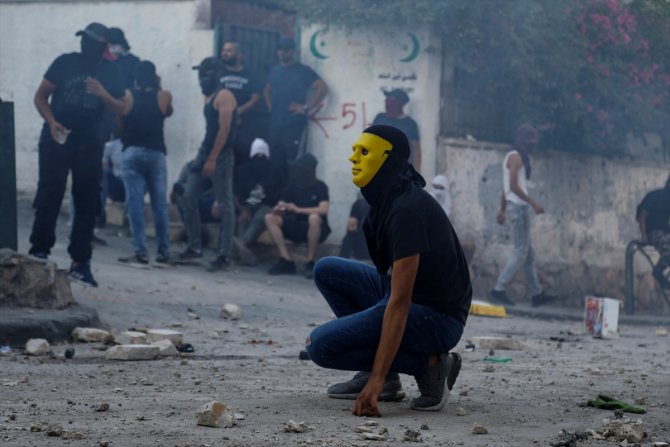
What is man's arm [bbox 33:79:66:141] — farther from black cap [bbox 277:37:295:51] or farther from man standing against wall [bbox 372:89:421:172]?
man standing against wall [bbox 372:89:421:172]

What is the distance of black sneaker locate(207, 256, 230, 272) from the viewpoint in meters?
13.0

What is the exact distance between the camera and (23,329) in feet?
25.6

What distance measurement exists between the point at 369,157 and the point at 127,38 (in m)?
11.6

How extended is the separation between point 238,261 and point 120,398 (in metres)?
8.61

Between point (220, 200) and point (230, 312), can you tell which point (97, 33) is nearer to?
point (230, 312)

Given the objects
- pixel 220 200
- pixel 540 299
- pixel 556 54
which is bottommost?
pixel 540 299

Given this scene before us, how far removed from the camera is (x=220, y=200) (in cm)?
1294

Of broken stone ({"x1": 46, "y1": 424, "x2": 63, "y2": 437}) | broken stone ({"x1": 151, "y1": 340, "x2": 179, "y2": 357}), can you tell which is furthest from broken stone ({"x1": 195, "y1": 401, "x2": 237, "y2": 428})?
broken stone ({"x1": 151, "y1": 340, "x2": 179, "y2": 357})

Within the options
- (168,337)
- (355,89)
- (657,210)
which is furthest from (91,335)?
(657,210)

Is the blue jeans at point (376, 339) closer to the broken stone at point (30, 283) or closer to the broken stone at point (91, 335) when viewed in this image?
the broken stone at point (91, 335)

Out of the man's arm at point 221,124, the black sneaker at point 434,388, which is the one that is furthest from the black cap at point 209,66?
the black sneaker at point 434,388

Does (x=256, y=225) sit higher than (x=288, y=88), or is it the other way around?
(x=288, y=88)

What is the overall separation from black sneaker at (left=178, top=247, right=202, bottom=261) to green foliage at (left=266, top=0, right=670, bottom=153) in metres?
3.85

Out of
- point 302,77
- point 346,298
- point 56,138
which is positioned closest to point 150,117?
point 56,138
